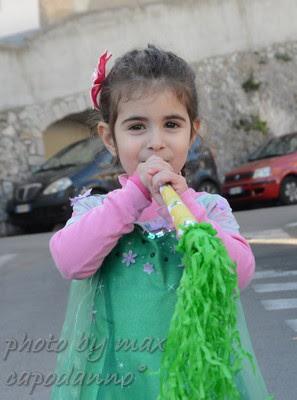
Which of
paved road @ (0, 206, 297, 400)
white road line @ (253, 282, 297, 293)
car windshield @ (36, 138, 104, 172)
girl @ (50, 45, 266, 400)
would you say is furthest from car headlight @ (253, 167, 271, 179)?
girl @ (50, 45, 266, 400)

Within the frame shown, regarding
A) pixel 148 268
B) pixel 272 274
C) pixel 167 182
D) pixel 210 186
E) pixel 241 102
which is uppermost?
pixel 167 182

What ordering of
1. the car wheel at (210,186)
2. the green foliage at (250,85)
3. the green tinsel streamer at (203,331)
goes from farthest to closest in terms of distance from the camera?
the green foliage at (250,85)
the car wheel at (210,186)
the green tinsel streamer at (203,331)

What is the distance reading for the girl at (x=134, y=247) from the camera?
2100mm

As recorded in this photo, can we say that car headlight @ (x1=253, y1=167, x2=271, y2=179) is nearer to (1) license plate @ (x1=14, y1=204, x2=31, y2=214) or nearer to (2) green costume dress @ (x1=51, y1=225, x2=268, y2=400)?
(1) license plate @ (x1=14, y1=204, x2=31, y2=214)

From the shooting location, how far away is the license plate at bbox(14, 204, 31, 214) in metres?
15.9

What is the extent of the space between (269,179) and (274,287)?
9.51m

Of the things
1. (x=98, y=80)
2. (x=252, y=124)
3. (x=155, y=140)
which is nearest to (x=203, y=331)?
(x=155, y=140)

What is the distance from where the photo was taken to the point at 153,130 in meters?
2.18

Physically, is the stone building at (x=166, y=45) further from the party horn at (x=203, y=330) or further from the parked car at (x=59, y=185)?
the party horn at (x=203, y=330)

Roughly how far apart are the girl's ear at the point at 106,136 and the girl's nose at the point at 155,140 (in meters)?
0.24

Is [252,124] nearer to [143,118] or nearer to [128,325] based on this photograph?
[143,118]

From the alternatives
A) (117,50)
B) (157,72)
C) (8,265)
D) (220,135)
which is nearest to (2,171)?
(117,50)

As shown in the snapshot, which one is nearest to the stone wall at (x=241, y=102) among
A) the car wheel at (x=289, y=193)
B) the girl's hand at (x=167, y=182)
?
the car wheel at (x=289, y=193)

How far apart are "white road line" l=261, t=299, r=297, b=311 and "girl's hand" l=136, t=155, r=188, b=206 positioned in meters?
4.89
